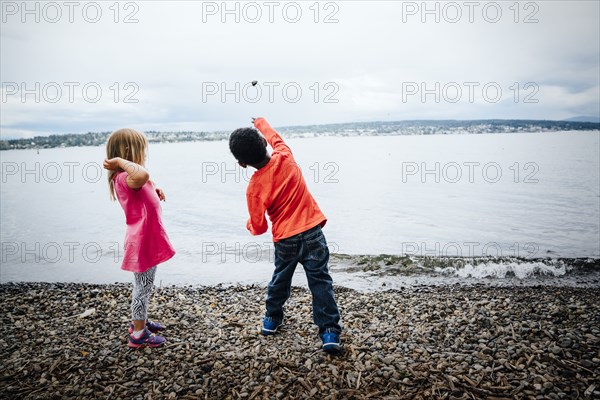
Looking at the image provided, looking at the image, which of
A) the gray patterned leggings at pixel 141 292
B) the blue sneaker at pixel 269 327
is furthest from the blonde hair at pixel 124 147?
the blue sneaker at pixel 269 327

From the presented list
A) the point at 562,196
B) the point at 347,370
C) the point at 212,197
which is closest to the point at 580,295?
the point at 347,370

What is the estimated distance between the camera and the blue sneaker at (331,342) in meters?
4.86

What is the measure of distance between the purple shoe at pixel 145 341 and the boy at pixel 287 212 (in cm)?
207

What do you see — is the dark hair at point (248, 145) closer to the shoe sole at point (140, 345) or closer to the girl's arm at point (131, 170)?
the girl's arm at point (131, 170)

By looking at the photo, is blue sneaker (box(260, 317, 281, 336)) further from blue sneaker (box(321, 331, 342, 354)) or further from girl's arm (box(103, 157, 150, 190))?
girl's arm (box(103, 157, 150, 190))

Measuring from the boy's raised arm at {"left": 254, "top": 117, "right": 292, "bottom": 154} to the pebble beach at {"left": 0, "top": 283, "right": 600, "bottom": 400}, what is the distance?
2.76 metres

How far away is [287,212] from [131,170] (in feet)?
6.59

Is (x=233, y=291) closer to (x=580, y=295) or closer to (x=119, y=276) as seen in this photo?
(x=119, y=276)

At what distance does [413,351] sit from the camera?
4.96m

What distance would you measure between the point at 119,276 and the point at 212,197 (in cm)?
2008

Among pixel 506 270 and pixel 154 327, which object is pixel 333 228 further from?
pixel 154 327

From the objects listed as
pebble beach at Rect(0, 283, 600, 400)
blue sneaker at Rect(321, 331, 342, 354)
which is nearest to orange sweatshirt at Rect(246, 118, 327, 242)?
blue sneaker at Rect(321, 331, 342, 354)

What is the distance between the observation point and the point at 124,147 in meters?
4.77

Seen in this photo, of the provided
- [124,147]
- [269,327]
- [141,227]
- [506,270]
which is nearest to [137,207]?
[141,227]
